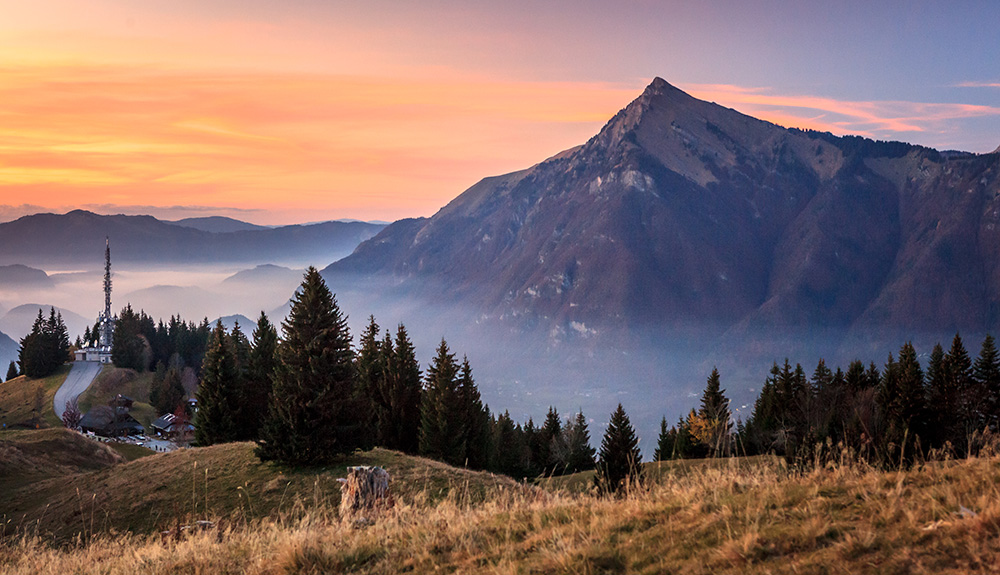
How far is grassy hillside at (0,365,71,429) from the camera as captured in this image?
304 feet

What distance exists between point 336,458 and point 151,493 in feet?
27.2

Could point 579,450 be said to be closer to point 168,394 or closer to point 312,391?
point 312,391

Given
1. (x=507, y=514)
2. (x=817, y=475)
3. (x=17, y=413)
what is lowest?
(x=17, y=413)

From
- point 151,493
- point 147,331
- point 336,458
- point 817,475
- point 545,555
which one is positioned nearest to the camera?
point 545,555

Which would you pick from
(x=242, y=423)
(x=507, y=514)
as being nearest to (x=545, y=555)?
(x=507, y=514)

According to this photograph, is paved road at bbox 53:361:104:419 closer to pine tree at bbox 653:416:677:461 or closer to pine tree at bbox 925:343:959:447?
pine tree at bbox 653:416:677:461

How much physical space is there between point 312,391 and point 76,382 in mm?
102277

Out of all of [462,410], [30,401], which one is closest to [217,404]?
[462,410]

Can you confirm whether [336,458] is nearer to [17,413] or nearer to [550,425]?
[550,425]

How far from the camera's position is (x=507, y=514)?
9820mm

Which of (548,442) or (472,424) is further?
(548,442)

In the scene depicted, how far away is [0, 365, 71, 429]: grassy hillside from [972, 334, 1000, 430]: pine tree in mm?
116721

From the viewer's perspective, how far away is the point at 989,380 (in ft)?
225

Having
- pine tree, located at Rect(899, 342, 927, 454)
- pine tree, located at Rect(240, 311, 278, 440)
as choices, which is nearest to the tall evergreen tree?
pine tree, located at Rect(240, 311, 278, 440)
